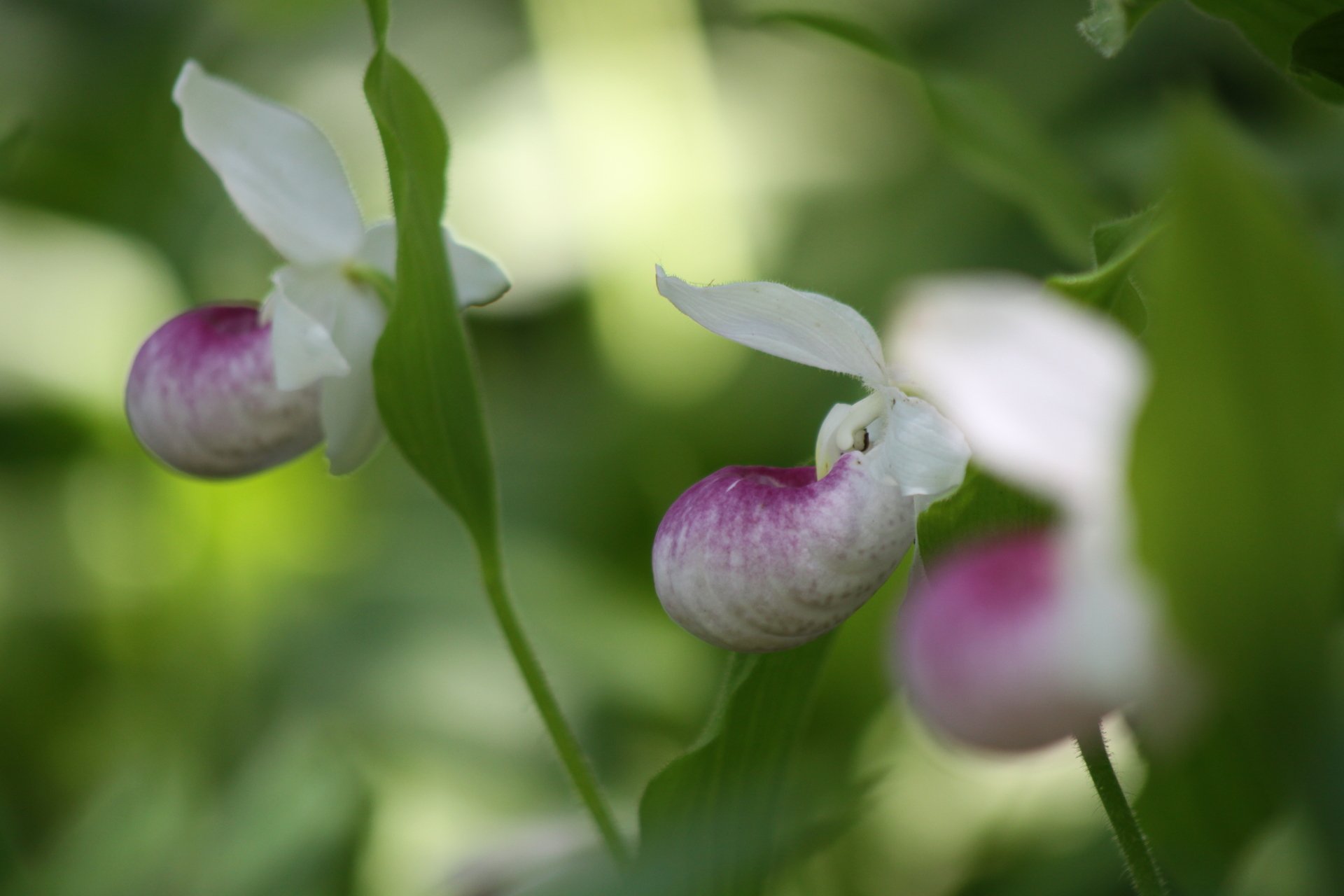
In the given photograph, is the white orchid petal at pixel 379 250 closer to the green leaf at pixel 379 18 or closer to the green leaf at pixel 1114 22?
the green leaf at pixel 379 18

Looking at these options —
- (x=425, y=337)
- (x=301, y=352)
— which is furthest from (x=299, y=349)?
(x=425, y=337)

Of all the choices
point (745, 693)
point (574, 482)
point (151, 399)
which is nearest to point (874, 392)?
point (745, 693)

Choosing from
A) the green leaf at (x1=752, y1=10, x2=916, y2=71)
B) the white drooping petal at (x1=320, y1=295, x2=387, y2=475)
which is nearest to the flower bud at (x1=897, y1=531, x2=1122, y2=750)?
the green leaf at (x1=752, y1=10, x2=916, y2=71)

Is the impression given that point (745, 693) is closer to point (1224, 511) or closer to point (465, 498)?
point (465, 498)

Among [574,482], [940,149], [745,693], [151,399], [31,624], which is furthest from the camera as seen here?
[940,149]

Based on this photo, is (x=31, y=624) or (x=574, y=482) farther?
(x=574, y=482)

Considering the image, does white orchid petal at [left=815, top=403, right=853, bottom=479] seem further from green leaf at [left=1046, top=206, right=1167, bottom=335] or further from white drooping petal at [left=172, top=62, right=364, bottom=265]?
white drooping petal at [left=172, top=62, right=364, bottom=265]

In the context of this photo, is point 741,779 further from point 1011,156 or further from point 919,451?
point 1011,156
